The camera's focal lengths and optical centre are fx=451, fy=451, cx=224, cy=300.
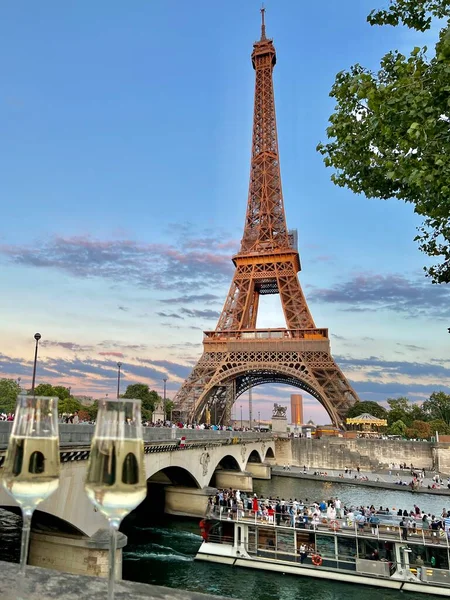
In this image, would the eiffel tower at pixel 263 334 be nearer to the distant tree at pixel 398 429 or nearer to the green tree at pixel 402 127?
the distant tree at pixel 398 429

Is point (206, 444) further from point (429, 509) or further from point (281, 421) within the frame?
point (281, 421)

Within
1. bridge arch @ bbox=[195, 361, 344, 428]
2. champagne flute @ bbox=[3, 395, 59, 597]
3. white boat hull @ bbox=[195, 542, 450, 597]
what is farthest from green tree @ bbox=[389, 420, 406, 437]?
champagne flute @ bbox=[3, 395, 59, 597]

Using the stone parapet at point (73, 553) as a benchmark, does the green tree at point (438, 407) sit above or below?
above

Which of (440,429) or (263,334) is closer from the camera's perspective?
(263,334)

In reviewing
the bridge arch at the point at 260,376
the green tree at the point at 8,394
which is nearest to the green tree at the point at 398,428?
the bridge arch at the point at 260,376

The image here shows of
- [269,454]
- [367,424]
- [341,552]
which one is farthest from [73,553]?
[367,424]

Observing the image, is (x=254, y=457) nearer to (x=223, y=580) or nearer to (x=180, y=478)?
(x=180, y=478)

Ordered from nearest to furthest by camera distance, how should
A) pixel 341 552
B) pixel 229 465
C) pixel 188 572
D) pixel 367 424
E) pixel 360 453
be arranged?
pixel 188 572 → pixel 341 552 → pixel 229 465 → pixel 360 453 → pixel 367 424
